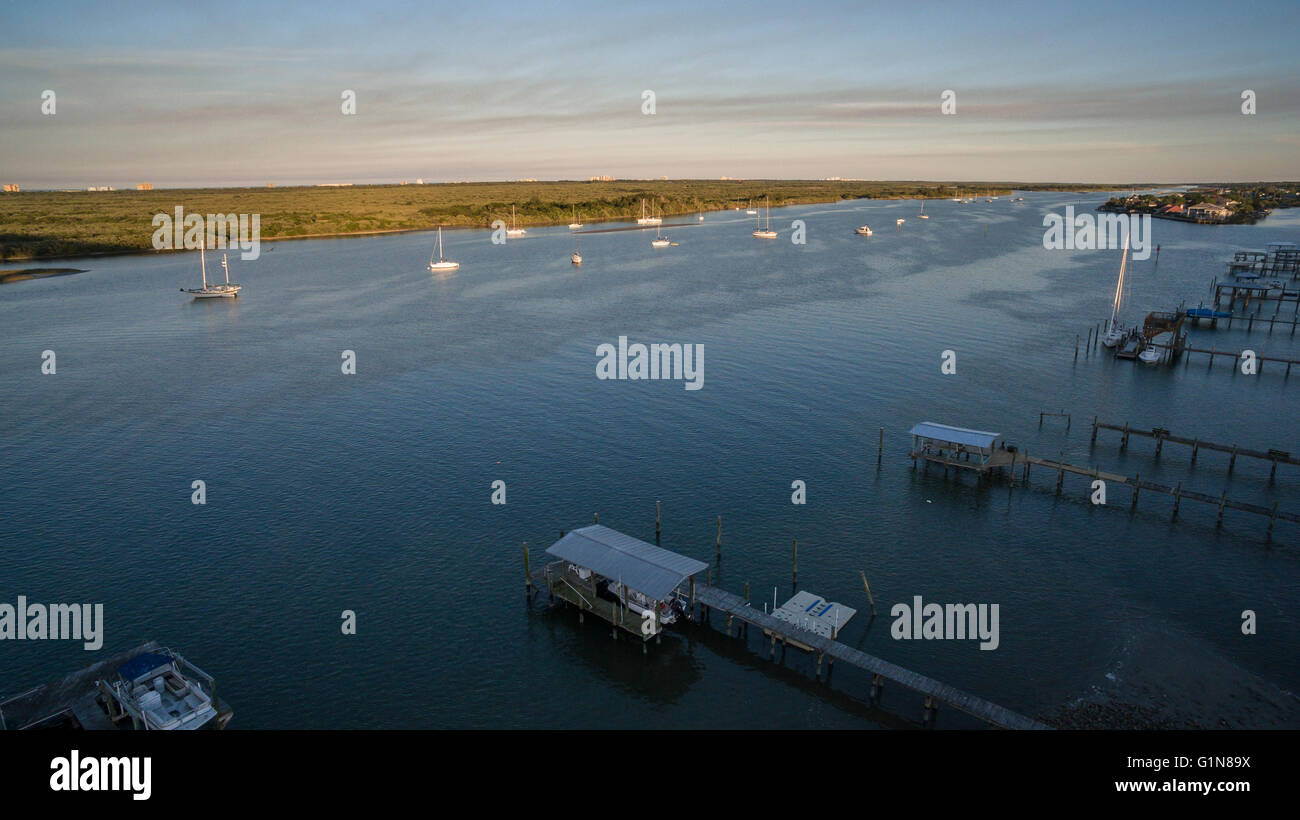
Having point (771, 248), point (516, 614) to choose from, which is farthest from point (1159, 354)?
point (771, 248)

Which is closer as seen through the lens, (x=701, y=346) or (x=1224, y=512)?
(x=1224, y=512)

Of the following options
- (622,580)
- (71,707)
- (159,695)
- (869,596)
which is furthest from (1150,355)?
(71,707)

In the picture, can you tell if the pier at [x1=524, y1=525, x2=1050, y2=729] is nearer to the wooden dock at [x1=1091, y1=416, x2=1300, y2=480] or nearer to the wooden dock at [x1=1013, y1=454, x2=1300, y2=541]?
the wooden dock at [x1=1013, y1=454, x2=1300, y2=541]

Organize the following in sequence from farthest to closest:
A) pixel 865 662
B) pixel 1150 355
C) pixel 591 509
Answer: pixel 1150 355
pixel 591 509
pixel 865 662

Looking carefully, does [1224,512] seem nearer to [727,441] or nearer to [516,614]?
[727,441]

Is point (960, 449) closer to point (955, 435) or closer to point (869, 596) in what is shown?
point (955, 435)

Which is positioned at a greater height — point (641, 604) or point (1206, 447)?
point (1206, 447)
